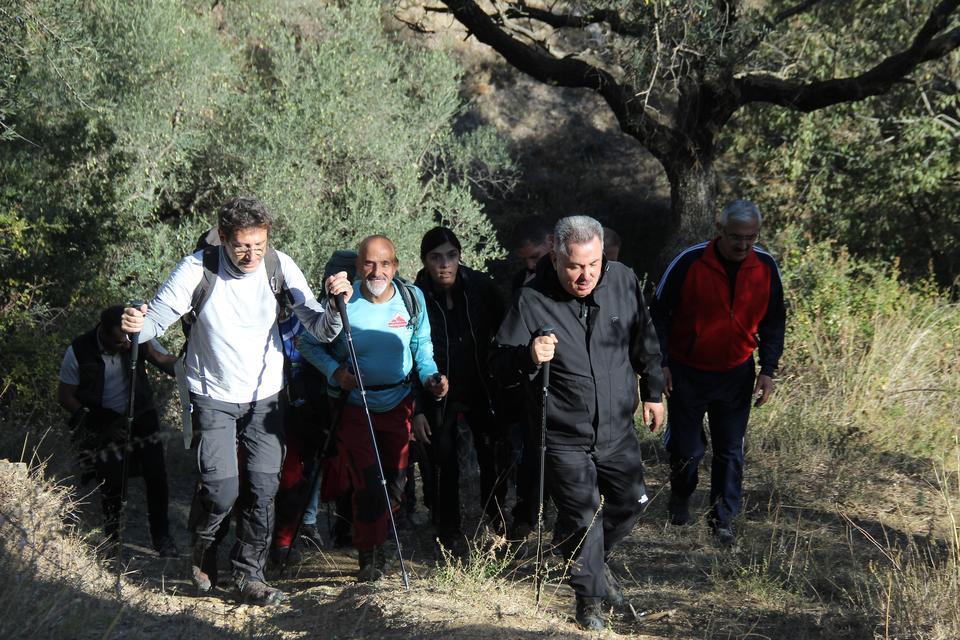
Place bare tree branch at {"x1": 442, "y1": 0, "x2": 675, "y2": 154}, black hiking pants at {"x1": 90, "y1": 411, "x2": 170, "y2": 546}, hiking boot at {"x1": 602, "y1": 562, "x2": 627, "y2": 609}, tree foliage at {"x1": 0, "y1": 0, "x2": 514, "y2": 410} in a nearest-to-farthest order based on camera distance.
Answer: hiking boot at {"x1": 602, "y1": 562, "x2": 627, "y2": 609} < black hiking pants at {"x1": 90, "y1": 411, "x2": 170, "y2": 546} < tree foliage at {"x1": 0, "y1": 0, "x2": 514, "y2": 410} < bare tree branch at {"x1": 442, "y1": 0, "x2": 675, "y2": 154}

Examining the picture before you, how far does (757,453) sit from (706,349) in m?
2.29

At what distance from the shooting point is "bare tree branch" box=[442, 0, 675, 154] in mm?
12484

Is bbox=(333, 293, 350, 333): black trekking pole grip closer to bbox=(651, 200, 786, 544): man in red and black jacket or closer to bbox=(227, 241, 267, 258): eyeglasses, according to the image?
bbox=(227, 241, 267, 258): eyeglasses

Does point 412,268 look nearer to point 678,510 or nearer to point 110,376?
point 110,376

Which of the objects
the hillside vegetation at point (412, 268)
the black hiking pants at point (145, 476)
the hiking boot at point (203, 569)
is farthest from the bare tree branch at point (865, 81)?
the hiking boot at point (203, 569)

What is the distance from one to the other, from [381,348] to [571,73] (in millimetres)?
8347

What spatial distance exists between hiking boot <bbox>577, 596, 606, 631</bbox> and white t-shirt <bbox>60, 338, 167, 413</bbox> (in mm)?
3377

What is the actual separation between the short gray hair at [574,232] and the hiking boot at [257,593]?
2.45m

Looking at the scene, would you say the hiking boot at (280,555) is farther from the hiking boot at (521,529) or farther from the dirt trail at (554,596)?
the hiking boot at (521,529)

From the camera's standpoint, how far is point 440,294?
242 inches

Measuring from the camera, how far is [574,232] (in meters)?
4.63

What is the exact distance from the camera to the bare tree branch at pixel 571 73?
41.0 ft

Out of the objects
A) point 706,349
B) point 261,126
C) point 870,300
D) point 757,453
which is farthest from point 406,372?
point 261,126

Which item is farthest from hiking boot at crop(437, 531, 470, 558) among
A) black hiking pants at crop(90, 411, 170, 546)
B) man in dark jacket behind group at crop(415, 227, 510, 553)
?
black hiking pants at crop(90, 411, 170, 546)
